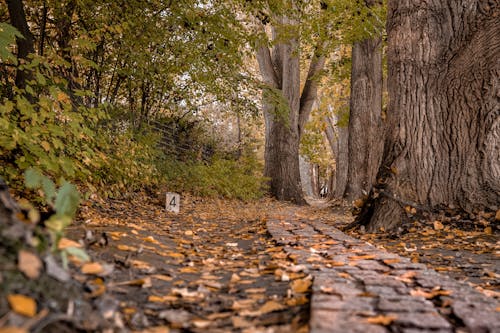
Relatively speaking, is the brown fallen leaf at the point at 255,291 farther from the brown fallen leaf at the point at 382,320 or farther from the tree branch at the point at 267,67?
the tree branch at the point at 267,67

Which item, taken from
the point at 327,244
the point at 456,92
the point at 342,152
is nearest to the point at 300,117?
the point at 342,152

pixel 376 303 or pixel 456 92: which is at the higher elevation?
pixel 456 92

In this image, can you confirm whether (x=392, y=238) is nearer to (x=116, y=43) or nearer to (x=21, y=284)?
(x=21, y=284)

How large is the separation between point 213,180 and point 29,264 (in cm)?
972

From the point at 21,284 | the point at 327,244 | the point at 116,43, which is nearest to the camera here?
the point at 21,284

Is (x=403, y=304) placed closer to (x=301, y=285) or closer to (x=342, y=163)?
(x=301, y=285)

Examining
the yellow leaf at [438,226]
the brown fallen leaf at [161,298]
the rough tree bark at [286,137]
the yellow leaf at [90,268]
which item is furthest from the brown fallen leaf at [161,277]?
the rough tree bark at [286,137]

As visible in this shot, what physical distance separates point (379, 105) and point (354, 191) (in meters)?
2.35

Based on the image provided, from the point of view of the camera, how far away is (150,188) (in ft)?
27.9

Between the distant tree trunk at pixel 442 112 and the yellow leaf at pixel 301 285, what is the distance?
Result: 3.25 m

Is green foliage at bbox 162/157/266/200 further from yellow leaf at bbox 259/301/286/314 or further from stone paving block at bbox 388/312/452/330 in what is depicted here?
stone paving block at bbox 388/312/452/330

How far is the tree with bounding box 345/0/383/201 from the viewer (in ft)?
34.3

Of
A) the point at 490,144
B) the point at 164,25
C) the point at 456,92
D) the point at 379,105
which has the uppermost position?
the point at 164,25

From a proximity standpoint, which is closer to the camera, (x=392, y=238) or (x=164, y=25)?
(x=392, y=238)
